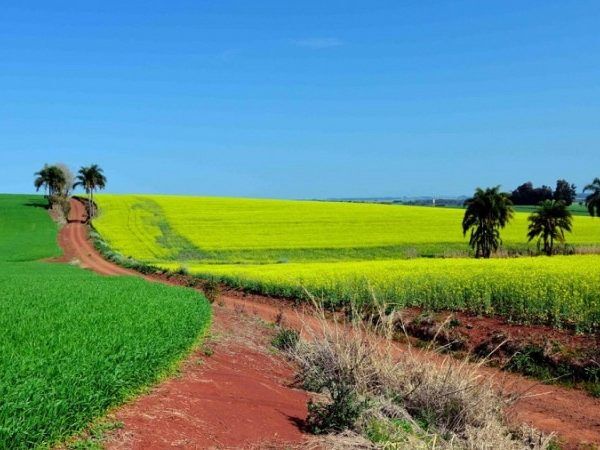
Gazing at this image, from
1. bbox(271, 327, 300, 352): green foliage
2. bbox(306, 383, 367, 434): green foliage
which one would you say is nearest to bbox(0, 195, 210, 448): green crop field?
bbox(271, 327, 300, 352): green foliage

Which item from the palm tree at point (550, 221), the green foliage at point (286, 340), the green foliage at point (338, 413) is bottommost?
the green foliage at point (286, 340)

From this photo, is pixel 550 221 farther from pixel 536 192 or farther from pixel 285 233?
pixel 536 192

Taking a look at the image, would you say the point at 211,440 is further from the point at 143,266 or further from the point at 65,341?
the point at 143,266

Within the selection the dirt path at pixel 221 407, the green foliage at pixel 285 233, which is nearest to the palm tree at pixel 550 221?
the green foliage at pixel 285 233

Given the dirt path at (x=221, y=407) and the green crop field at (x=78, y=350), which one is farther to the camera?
the dirt path at (x=221, y=407)

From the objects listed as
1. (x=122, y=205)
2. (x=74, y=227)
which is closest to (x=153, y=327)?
(x=74, y=227)

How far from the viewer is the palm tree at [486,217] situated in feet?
156

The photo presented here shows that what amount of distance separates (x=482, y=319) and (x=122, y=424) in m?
14.7

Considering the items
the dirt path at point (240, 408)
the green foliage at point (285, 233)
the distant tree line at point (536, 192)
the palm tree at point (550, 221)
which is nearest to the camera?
the dirt path at point (240, 408)

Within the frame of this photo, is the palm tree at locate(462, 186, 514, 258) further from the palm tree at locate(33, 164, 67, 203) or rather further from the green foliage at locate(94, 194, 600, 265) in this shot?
the palm tree at locate(33, 164, 67, 203)

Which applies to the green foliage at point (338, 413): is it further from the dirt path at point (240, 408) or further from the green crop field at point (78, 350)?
the green crop field at point (78, 350)

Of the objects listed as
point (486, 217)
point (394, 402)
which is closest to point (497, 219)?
point (486, 217)

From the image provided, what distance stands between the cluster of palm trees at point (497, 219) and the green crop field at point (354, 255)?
2.50 meters

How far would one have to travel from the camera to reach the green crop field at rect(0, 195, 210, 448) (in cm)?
571
